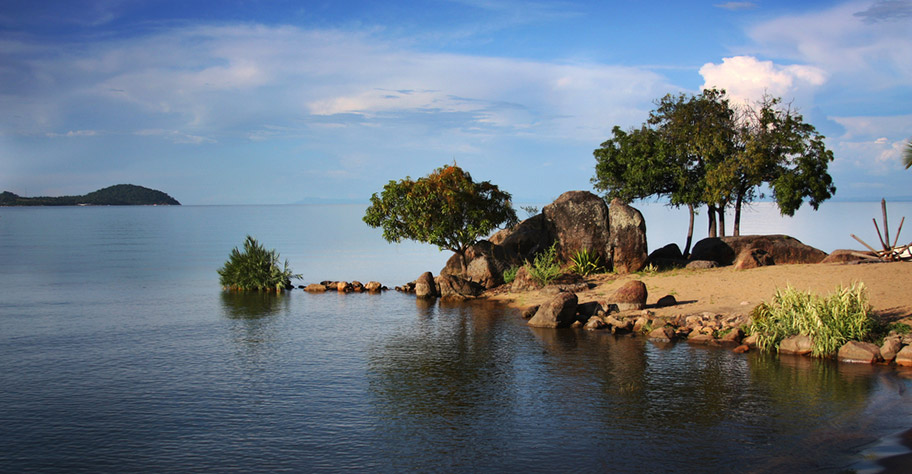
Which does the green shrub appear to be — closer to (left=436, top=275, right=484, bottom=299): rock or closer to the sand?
(left=436, top=275, right=484, bottom=299): rock

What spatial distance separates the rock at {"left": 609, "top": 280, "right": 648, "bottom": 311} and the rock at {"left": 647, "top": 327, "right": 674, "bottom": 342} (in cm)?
273

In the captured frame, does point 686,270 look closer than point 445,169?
Yes

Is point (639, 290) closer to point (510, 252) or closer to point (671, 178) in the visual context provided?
point (510, 252)

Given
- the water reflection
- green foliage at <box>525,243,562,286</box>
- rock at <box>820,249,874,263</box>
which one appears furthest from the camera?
green foliage at <box>525,243,562,286</box>

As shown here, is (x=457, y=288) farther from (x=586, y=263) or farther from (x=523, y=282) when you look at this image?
(x=586, y=263)

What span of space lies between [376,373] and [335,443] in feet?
14.7

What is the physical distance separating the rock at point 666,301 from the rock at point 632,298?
497 millimetres

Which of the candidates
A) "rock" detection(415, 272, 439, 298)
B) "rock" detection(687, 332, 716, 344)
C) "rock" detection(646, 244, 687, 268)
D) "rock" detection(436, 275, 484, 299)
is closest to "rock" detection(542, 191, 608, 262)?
"rock" detection(646, 244, 687, 268)

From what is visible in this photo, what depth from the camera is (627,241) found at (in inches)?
1185

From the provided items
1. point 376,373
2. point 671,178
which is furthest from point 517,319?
point 671,178

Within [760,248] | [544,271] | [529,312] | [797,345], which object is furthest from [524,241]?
[797,345]

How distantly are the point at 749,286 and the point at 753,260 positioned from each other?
506cm

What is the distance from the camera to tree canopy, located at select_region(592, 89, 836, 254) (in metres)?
33.0

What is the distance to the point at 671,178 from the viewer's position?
35969mm
